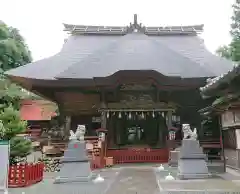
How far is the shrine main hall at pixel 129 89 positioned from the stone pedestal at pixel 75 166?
20.6 ft

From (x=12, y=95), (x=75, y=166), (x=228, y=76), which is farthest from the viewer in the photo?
(x=12, y=95)

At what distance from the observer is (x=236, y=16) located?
28984 millimetres

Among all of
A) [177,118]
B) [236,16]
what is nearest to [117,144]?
[177,118]

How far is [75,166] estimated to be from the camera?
10.3 metres

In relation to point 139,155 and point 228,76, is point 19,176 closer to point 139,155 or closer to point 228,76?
point 228,76

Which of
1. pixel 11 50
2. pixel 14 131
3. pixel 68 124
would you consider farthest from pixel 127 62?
pixel 11 50

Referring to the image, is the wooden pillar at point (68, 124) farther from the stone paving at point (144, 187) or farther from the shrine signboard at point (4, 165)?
the shrine signboard at point (4, 165)

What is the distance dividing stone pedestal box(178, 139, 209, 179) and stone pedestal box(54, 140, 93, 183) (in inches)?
125

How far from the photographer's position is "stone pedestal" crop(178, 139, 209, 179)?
34.4 ft

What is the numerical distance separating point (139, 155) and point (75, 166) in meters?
6.90

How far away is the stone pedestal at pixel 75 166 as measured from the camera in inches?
404

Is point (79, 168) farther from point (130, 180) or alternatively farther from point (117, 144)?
point (117, 144)

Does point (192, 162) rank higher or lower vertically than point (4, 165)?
lower

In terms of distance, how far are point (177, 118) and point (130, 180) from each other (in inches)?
360
